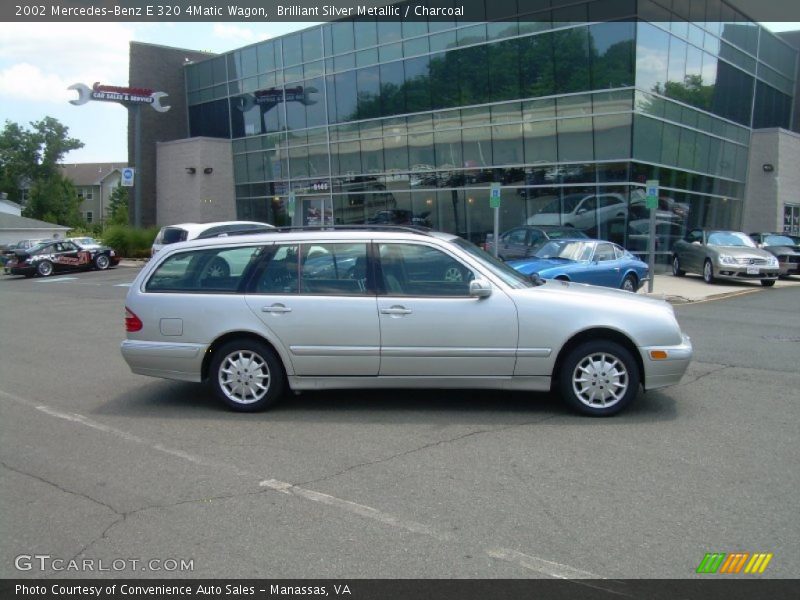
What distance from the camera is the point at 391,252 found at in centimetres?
670

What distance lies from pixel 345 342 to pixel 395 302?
0.57 metres

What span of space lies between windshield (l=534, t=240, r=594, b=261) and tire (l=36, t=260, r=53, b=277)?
→ 23.7m

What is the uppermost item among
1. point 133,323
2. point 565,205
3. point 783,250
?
point 565,205

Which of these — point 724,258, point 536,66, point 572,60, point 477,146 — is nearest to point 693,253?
point 724,258

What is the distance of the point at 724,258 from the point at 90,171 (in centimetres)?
10077

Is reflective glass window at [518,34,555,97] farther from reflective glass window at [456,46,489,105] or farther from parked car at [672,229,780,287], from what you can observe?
parked car at [672,229,780,287]

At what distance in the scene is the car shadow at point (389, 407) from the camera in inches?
257

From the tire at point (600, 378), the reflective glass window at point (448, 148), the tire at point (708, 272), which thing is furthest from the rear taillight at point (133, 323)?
the reflective glass window at point (448, 148)

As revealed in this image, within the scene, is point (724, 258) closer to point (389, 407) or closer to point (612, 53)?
point (612, 53)

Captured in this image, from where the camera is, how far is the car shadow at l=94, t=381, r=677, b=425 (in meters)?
6.52

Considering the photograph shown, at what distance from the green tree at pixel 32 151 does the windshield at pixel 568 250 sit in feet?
274

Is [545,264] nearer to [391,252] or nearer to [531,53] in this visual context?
[391,252]

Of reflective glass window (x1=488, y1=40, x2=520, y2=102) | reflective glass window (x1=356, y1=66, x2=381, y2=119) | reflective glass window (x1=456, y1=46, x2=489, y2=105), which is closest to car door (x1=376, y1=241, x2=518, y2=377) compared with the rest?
reflective glass window (x1=488, y1=40, x2=520, y2=102)

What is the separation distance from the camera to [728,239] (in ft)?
71.0
